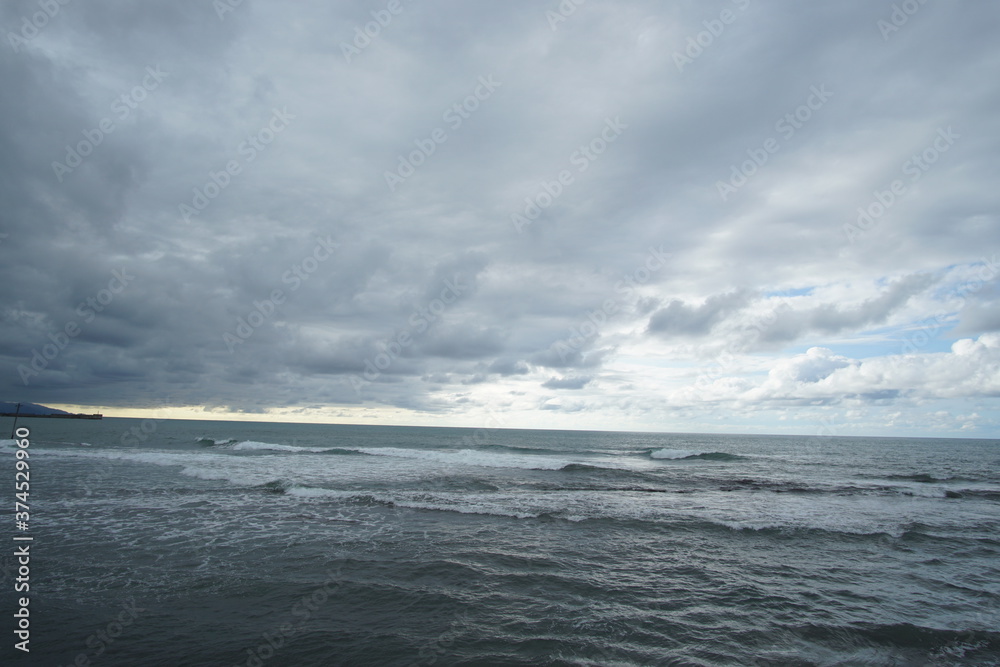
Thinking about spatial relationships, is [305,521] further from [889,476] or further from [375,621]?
[889,476]

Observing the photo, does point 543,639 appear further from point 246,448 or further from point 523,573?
point 246,448

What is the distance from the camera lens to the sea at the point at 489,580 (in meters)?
8.40

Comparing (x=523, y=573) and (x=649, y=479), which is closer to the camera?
(x=523, y=573)

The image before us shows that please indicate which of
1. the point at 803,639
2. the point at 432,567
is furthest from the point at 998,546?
the point at 432,567

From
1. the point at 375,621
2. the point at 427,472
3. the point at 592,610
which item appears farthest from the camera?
the point at 427,472

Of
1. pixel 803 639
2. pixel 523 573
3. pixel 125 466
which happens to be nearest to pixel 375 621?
pixel 523 573

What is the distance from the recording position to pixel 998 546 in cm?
1633

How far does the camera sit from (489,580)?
1177 cm

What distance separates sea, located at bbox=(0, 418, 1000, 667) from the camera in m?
8.40

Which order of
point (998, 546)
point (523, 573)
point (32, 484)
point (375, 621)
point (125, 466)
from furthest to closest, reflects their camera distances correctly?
point (125, 466)
point (32, 484)
point (998, 546)
point (523, 573)
point (375, 621)

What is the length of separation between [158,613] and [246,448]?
53657mm

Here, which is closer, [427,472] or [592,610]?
[592,610]

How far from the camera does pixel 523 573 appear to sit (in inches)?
484

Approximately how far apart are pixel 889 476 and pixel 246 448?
218 ft
